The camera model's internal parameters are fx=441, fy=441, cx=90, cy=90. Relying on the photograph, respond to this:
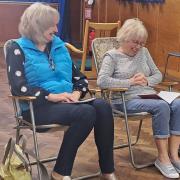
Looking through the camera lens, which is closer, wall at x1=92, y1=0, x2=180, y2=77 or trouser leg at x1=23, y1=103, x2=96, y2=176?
trouser leg at x1=23, y1=103, x2=96, y2=176

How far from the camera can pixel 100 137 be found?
2.57 meters

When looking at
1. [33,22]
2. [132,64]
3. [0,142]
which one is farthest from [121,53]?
[0,142]

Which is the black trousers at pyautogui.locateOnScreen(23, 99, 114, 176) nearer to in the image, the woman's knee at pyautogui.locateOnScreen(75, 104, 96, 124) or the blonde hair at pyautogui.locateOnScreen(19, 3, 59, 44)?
the woman's knee at pyautogui.locateOnScreen(75, 104, 96, 124)

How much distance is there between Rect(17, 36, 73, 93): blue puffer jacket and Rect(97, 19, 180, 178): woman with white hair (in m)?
0.27

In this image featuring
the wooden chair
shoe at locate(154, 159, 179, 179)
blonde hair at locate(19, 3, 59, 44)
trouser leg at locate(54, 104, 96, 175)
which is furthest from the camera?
the wooden chair

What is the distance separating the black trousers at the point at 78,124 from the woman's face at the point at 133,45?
55 centimetres

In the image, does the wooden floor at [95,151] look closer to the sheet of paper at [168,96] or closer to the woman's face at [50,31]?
the sheet of paper at [168,96]

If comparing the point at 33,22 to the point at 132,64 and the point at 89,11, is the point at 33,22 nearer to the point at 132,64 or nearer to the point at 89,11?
the point at 132,64

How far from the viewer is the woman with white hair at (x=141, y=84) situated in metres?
2.79

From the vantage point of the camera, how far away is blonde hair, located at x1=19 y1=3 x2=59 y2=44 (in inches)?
103

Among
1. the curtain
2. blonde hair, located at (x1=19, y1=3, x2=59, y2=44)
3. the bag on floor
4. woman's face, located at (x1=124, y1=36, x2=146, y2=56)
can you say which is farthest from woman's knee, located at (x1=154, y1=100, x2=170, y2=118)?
the curtain

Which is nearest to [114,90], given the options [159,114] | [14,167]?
[159,114]

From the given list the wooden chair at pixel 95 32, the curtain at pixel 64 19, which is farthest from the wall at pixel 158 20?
the curtain at pixel 64 19

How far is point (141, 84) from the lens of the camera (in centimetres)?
295
